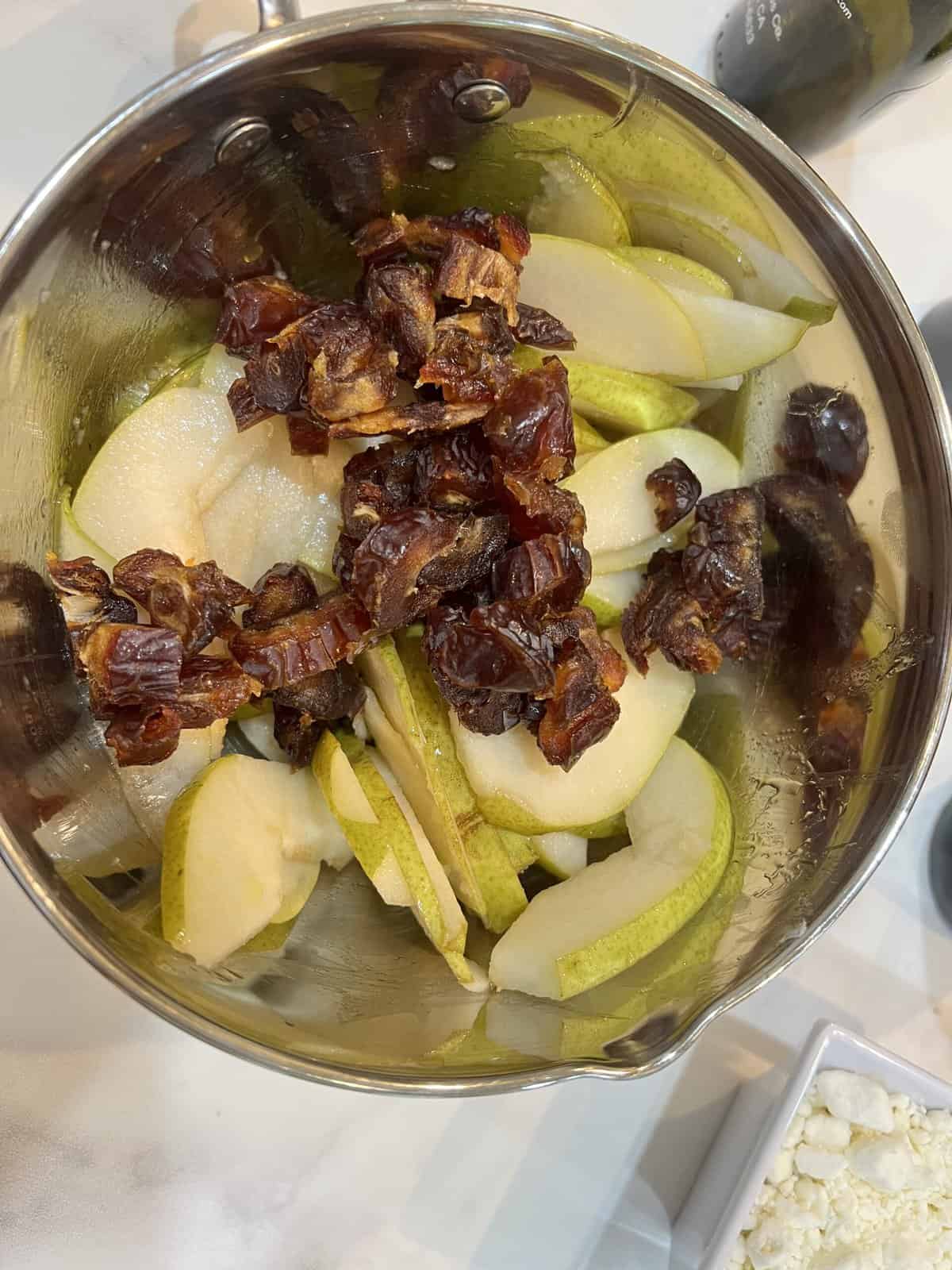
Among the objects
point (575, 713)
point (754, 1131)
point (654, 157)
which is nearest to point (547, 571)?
point (575, 713)

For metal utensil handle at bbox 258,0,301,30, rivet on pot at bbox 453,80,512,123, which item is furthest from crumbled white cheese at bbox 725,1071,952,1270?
metal utensil handle at bbox 258,0,301,30

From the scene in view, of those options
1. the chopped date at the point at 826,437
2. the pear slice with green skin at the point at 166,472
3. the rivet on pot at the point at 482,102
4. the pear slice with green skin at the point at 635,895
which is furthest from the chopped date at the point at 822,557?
the pear slice with green skin at the point at 166,472

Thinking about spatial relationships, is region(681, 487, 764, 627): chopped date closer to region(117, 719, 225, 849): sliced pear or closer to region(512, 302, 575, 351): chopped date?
region(512, 302, 575, 351): chopped date

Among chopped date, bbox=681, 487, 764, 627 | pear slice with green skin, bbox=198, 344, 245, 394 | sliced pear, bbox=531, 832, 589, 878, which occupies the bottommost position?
sliced pear, bbox=531, 832, 589, 878

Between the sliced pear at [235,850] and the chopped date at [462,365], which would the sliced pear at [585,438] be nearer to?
the chopped date at [462,365]

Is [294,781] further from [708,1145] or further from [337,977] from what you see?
[708,1145]

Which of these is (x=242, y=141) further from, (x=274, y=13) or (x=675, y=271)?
(x=675, y=271)
